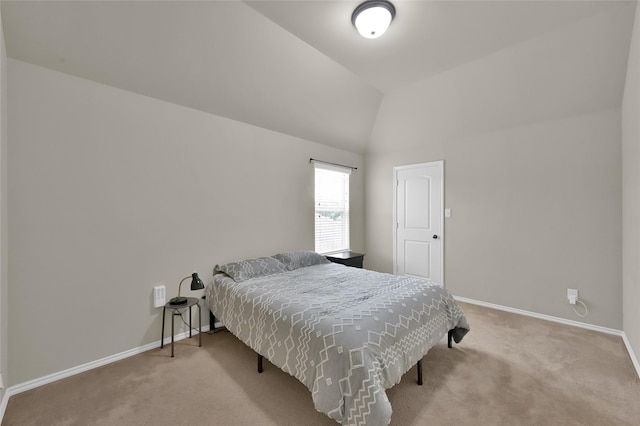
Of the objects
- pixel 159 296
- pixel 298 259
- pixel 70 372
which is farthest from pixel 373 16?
pixel 70 372

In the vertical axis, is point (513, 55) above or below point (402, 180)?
above

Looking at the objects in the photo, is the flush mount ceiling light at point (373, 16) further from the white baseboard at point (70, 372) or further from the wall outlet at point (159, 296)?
the white baseboard at point (70, 372)

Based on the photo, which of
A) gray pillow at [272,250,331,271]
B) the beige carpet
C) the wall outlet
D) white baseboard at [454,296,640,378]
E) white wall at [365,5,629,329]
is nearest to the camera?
the beige carpet

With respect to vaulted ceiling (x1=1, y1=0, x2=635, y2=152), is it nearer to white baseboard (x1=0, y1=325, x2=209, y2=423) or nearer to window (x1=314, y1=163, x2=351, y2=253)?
window (x1=314, y1=163, x2=351, y2=253)

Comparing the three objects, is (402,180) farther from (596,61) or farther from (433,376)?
(433,376)

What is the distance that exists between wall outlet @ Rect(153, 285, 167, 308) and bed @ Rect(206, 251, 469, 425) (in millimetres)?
409

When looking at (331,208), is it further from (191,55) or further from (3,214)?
(3,214)

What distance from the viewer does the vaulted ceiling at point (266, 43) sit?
200cm

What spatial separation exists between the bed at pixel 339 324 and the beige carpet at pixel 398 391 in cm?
24

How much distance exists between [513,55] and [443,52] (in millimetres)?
685

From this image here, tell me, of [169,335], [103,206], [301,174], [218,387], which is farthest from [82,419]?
[301,174]

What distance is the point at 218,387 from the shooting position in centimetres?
199

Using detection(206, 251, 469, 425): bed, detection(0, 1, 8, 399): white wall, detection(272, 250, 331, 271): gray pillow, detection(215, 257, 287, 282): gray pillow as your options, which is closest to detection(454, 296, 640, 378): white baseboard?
detection(206, 251, 469, 425): bed

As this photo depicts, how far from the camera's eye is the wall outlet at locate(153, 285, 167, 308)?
102 inches
